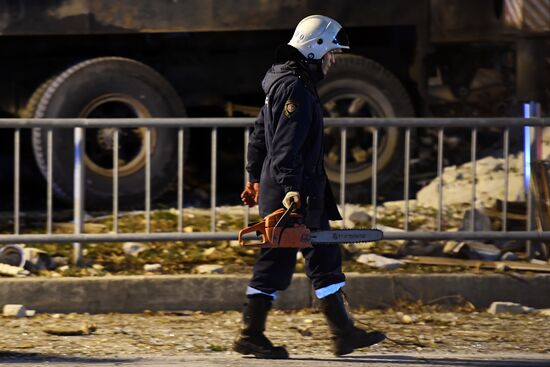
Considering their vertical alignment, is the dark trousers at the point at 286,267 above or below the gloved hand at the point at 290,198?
below

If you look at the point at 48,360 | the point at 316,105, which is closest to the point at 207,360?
the point at 48,360

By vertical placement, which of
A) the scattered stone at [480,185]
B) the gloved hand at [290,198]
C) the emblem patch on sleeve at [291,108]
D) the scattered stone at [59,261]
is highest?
the emblem patch on sleeve at [291,108]

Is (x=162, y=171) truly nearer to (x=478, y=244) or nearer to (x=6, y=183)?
(x=6, y=183)

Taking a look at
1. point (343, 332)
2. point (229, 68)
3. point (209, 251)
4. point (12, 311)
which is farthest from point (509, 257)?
point (229, 68)

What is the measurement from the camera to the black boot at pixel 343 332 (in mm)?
7434

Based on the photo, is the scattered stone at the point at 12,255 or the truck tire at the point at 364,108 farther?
the truck tire at the point at 364,108

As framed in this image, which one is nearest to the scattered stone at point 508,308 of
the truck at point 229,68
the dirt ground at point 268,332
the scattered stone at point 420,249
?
the dirt ground at point 268,332

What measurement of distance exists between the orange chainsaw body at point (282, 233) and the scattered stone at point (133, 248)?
2564 millimetres

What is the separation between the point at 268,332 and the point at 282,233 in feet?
4.17

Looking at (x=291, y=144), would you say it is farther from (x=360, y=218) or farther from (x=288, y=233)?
(x=360, y=218)

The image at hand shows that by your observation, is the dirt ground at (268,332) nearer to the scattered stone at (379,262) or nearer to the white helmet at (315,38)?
the scattered stone at (379,262)

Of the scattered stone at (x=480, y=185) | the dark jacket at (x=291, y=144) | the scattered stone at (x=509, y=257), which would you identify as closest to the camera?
the dark jacket at (x=291, y=144)

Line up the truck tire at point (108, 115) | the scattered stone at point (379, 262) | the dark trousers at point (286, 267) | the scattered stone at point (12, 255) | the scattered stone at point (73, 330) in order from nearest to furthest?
1. the dark trousers at point (286, 267)
2. the scattered stone at point (73, 330)
3. the scattered stone at point (12, 255)
4. the scattered stone at point (379, 262)
5. the truck tire at point (108, 115)

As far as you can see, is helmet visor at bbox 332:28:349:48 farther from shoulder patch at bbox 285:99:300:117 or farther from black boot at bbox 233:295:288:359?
black boot at bbox 233:295:288:359
